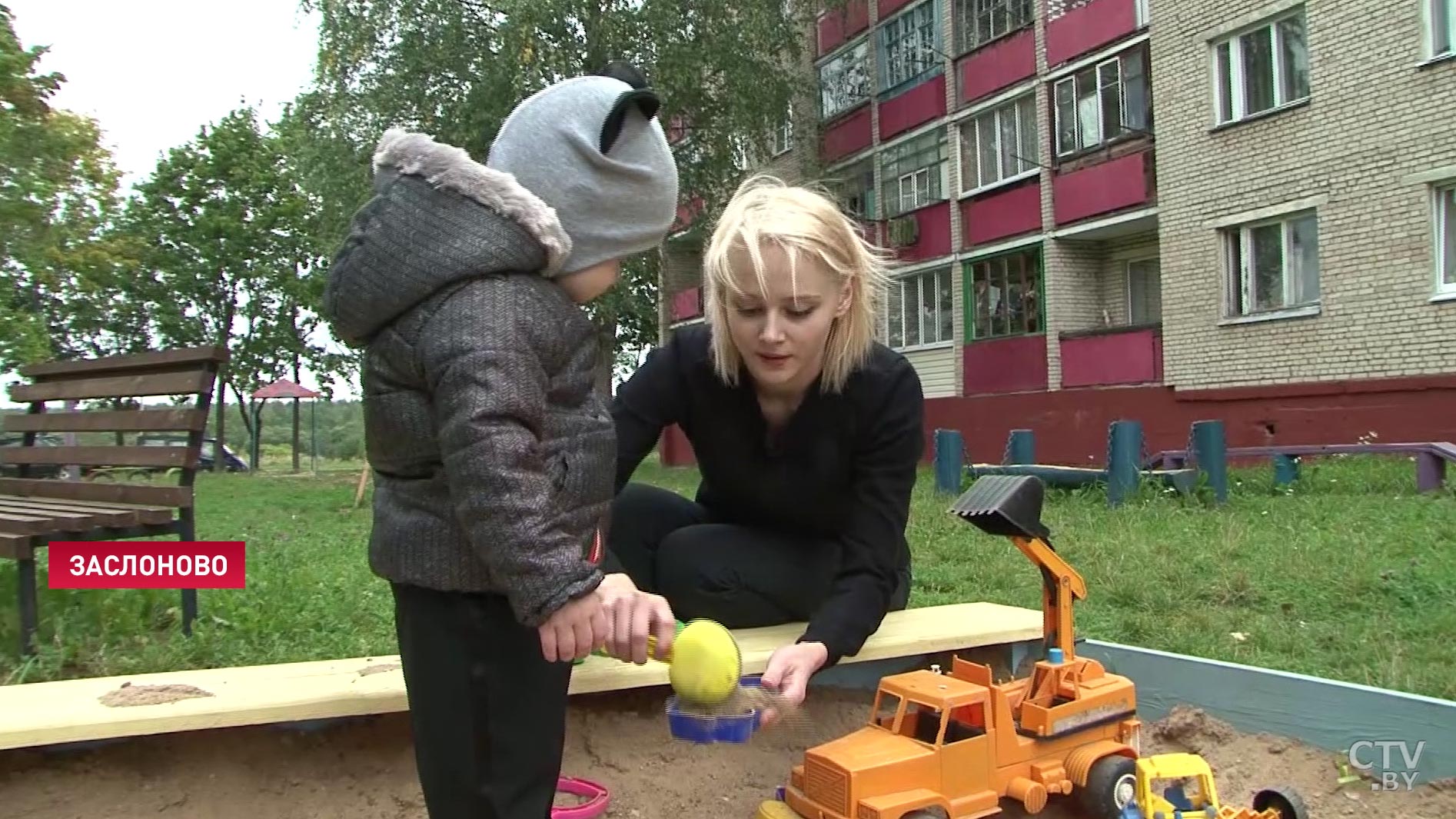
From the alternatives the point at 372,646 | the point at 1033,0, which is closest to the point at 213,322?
the point at 1033,0

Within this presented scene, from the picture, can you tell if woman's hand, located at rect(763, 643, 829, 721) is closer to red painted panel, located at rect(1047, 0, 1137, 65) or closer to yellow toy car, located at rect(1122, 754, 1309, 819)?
yellow toy car, located at rect(1122, 754, 1309, 819)

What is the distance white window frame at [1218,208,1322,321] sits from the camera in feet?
39.5

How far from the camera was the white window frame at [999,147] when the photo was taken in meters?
16.0

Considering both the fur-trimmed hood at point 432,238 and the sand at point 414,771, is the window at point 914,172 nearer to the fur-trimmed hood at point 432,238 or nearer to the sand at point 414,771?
the sand at point 414,771

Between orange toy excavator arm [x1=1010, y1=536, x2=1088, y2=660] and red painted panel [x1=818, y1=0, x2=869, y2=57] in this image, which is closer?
orange toy excavator arm [x1=1010, y1=536, x2=1088, y2=660]

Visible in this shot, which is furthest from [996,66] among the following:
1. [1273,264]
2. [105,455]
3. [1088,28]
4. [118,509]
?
[118,509]

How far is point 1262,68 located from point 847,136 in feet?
27.8

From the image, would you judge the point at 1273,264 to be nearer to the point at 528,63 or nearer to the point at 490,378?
the point at 528,63

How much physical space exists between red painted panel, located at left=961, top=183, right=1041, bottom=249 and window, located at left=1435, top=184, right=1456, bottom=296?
558 centimetres

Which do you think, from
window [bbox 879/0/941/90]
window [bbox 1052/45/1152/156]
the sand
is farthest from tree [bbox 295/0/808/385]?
the sand

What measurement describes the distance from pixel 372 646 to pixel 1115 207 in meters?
13.0

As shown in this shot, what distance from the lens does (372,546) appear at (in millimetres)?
1759

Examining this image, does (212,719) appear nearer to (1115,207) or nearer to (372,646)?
(372,646)

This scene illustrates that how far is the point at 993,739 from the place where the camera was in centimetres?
208
